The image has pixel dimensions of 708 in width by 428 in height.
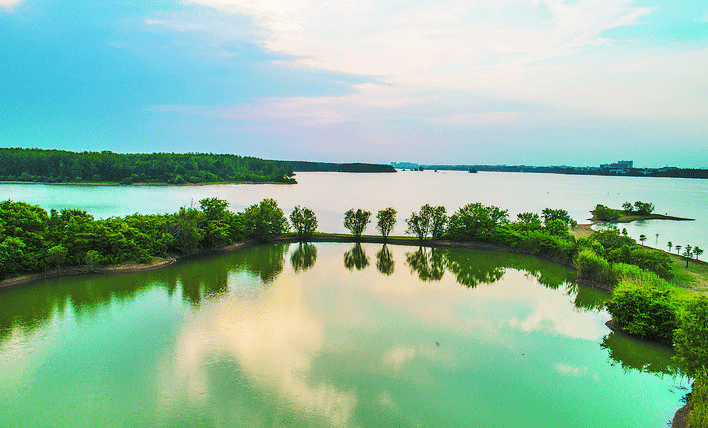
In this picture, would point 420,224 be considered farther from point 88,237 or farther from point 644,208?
point 644,208

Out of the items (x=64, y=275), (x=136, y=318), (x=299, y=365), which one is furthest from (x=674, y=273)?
(x=64, y=275)

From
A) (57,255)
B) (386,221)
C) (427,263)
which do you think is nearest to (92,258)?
(57,255)

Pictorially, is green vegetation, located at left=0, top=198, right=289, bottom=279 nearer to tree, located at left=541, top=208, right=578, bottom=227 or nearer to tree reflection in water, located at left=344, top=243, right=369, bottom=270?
tree reflection in water, located at left=344, top=243, right=369, bottom=270

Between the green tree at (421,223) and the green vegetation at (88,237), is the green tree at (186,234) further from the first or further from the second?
the green tree at (421,223)

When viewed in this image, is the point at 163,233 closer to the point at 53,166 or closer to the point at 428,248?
the point at 428,248

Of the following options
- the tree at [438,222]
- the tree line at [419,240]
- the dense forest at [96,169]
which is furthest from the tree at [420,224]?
the dense forest at [96,169]
